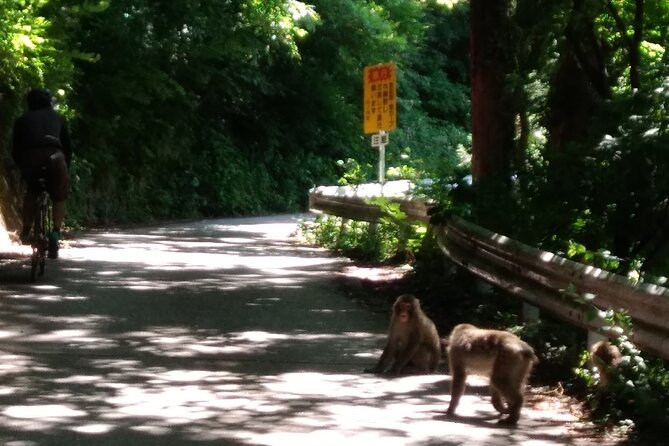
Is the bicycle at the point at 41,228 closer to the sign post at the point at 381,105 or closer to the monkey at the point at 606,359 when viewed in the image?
the monkey at the point at 606,359

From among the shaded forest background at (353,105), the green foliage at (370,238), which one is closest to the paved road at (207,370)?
the green foliage at (370,238)

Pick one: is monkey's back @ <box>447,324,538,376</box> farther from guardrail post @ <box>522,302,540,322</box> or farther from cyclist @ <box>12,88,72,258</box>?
cyclist @ <box>12,88,72,258</box>

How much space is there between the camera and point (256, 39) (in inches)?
1330

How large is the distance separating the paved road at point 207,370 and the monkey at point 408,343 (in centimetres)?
16

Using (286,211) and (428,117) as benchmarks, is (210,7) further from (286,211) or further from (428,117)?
(428,117)

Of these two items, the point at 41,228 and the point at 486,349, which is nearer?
the point at 486,349

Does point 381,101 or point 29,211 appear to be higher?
point 381,101

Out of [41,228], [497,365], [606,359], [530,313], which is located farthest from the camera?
[41,228]

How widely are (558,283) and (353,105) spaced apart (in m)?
36.4

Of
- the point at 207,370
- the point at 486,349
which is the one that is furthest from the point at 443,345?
the point at 486,349

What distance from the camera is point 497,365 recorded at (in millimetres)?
7930

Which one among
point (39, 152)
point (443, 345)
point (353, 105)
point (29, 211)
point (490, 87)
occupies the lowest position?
point (443, 345)

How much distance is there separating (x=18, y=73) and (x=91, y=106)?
9.59m

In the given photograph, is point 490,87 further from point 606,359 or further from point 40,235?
point 606,359
